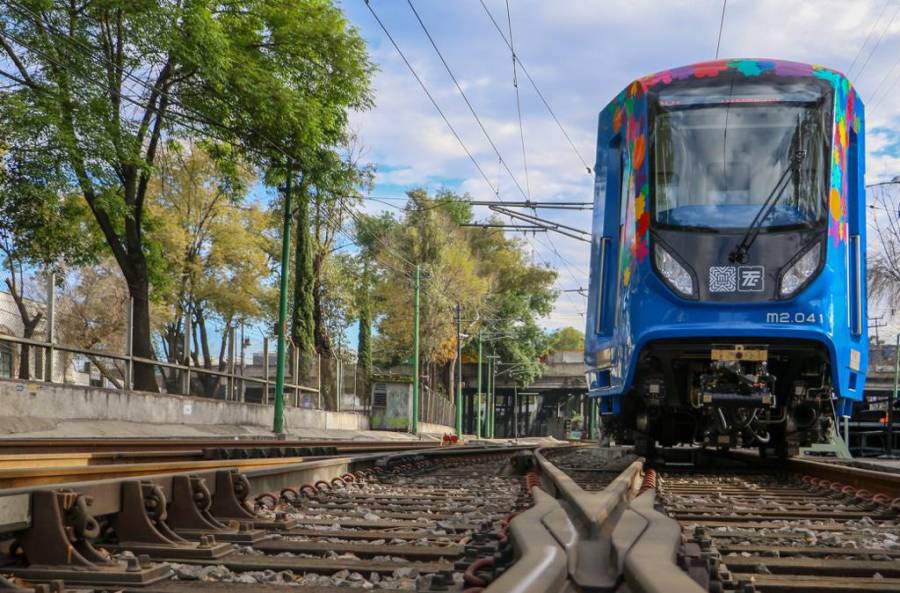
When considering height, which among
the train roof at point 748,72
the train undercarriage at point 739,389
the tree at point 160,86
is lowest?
the train undercarriage at point 739,389

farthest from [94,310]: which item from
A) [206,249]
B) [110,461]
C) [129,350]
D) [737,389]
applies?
[737,389]

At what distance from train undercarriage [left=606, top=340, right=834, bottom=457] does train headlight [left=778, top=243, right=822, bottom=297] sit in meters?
0.46

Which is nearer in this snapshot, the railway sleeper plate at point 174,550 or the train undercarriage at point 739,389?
the railway sleeper plate at point 174,550

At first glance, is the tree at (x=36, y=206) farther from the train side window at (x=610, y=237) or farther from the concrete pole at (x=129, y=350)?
the train side window at (x=610, y=237)

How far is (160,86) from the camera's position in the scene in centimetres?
2319

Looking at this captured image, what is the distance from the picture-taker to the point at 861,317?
8508mm

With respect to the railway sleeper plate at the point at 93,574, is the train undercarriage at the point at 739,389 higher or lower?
higher

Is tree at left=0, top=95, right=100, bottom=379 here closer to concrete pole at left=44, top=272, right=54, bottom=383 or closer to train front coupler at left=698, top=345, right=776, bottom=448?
concrete pole at left=44, top=272, right=54, bottom=383

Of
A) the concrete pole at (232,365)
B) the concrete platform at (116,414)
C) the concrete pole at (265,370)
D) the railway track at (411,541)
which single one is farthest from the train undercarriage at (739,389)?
the concrete pole at (265,370)

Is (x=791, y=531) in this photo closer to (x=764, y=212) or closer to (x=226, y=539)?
(x=226, y=539)

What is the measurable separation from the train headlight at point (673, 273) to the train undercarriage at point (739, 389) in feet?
1.55

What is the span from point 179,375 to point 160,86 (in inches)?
277

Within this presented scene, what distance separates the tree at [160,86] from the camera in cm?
2009

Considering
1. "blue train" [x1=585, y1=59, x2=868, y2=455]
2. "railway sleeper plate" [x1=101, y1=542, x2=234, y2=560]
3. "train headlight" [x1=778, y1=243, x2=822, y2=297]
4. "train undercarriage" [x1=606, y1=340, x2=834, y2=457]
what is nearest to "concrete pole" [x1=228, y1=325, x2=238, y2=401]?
"train undercarriage" [x1=606, y1=340, x2=834, y2=457]
